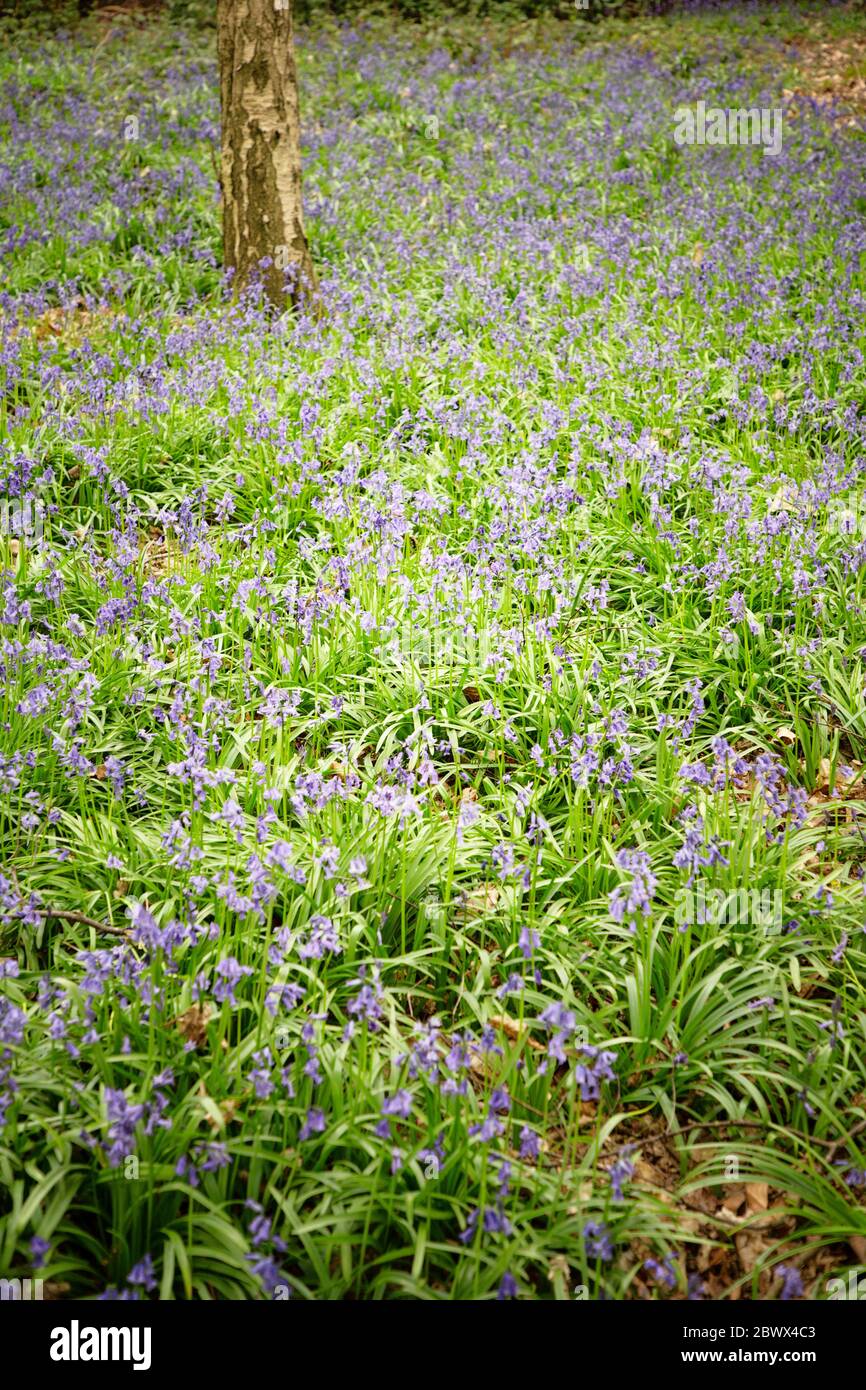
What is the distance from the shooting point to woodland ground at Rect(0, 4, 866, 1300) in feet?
7.44

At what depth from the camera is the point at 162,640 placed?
13.3 feet

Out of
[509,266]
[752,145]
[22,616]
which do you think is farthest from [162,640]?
[752,145]

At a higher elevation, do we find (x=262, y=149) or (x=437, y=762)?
(x=262, y=149)

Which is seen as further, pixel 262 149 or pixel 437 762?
pixel 262 149

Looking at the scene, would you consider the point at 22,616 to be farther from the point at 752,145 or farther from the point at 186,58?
the point at 186,58

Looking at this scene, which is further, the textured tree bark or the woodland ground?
the textured tree bark

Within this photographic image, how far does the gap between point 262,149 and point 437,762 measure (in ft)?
17.4

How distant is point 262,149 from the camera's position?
670 cm

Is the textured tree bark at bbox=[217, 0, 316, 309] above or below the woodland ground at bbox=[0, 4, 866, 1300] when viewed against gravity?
above

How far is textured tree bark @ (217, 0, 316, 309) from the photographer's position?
21.1 feet

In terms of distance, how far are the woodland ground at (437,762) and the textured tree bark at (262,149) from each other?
0.46 meters

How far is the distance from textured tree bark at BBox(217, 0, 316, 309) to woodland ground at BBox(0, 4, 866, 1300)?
457 millimetres

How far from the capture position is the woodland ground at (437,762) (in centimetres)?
227

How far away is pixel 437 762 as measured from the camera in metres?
3.66
